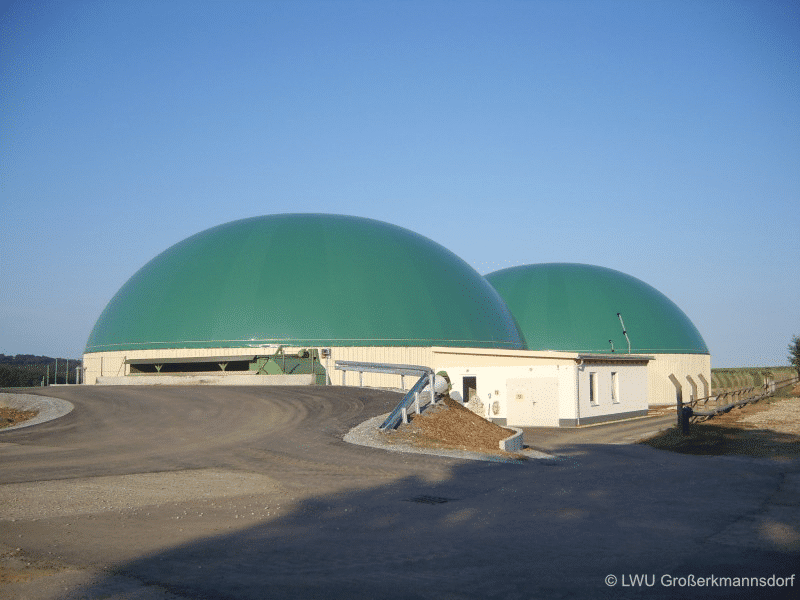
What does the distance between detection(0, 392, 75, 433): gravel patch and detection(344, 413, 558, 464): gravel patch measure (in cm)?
959

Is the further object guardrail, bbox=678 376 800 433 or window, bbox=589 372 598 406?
window, bbox=589 372 598 406

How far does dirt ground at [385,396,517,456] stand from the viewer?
57.3ft

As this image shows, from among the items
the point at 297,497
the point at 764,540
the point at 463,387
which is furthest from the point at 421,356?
the point at 764,540

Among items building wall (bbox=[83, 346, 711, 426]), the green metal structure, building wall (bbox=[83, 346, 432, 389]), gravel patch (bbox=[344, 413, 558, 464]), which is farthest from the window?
gravel patch (bbox=[344, 413, 558, 464])

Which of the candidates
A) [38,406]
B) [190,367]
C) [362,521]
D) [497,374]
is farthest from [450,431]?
[190,367]

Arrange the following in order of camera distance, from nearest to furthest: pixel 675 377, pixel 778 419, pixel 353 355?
pixel 778 419 → pixel 353 355 → pixel 675 377

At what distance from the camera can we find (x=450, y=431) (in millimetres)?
19047

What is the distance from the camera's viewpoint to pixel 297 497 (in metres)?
10.6

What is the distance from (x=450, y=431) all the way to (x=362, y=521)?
33.6 feet

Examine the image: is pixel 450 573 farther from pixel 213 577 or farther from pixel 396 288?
pixel 396 288

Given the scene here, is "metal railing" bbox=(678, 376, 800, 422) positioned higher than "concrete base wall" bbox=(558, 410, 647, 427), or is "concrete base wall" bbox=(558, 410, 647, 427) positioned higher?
"metal railing" bbox=(678, 376, 800, 422)

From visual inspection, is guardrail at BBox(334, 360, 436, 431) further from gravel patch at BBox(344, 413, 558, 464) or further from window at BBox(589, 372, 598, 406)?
window at BBox(589, 372, 598, 406)

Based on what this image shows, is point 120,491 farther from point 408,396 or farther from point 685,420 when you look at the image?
point 685,420

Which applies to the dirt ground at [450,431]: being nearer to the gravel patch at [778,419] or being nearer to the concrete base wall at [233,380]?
the gravel patch at [778,419]
